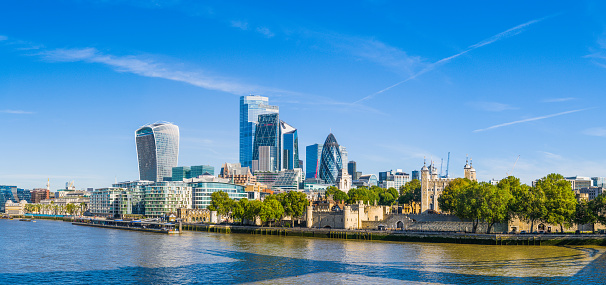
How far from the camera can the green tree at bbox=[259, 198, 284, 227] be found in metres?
124

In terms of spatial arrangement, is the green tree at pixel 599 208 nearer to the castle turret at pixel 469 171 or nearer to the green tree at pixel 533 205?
the green tree at pixel 533 205

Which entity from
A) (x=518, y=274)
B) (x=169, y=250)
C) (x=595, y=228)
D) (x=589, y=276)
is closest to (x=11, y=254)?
(x=169, y=250)

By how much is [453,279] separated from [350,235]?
51742 millimetres

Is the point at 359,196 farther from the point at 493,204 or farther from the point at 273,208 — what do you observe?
the point at 493,204

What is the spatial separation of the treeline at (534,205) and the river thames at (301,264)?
10259mm

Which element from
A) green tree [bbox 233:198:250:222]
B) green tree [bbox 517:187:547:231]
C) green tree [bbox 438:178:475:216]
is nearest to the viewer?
green tree [bbox 517:187:547:231]

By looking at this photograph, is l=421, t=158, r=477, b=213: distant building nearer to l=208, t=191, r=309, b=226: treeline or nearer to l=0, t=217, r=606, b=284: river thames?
l=208, t=191, r=309, b=226: treeline

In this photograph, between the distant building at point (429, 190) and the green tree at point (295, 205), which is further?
the distant building at point (429, 190)

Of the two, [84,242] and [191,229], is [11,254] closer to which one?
[84,242]

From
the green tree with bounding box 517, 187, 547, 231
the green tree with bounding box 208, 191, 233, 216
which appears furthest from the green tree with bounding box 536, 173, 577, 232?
the green tree with bounding box 208, 191, 233, 216

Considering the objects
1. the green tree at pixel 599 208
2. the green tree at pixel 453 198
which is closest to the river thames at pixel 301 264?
the green tree at pixel 599 208

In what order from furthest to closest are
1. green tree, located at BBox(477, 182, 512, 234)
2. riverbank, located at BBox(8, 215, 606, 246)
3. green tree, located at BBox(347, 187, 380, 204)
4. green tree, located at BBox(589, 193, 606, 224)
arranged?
green tree, located at BBox(347, 187, 380, 204) < green tree, located at BBox(477, 182, 512, 234) < green tree, located at BBox(589, 193, 606, 224) < riverbank, located at BBox(8, 215, 606, 246)

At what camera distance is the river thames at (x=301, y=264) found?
54625 millimetres

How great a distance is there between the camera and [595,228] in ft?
332
